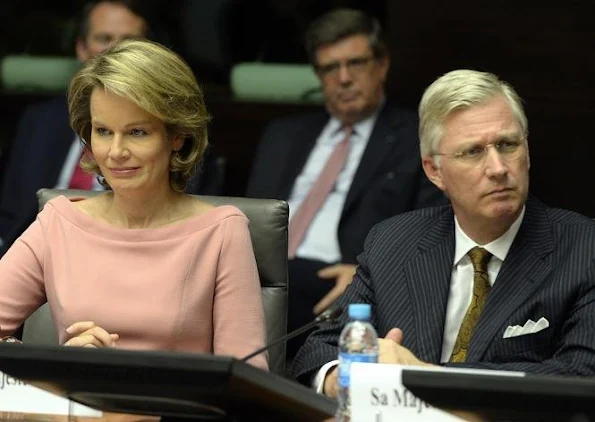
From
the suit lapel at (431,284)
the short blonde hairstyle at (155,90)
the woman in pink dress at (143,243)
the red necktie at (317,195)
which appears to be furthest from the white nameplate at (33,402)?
the red necktie at (317,195)

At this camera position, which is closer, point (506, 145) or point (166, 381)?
point (166, 381)

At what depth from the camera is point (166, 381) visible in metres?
2.27

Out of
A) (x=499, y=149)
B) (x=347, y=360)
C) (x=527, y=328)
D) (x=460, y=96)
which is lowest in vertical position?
(x=347, y=360)

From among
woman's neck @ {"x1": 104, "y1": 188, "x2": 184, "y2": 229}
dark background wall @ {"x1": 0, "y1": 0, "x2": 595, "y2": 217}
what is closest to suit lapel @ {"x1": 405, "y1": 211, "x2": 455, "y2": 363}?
woman's neck @ {"x1": 104, "y1": 188, "x2": 184, "y2": 229}

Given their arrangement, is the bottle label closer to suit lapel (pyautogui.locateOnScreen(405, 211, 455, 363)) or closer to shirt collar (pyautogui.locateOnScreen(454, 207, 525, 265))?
suit lapel (pyautogui.locateOnScreen(405, 211, 455, 363))

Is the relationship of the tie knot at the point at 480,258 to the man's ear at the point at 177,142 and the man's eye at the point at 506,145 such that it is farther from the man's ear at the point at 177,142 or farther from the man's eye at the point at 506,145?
the man's ear at the point at 177,142

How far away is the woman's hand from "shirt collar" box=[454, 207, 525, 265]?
0.88m

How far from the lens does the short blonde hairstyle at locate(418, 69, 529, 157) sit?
3230 mm

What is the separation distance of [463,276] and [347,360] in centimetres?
66

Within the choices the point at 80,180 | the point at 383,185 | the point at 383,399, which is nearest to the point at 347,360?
the point at 383,399

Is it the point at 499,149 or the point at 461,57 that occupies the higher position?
the point at 461,57

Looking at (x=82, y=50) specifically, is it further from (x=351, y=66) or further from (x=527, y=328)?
(x=527, y=328)

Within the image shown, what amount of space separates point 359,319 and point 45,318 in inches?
37.9

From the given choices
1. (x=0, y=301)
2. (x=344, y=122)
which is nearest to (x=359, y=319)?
(x=0, y=301)
